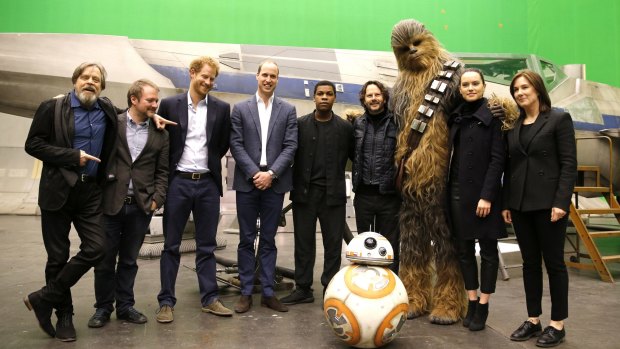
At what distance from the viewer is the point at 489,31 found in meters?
8.04

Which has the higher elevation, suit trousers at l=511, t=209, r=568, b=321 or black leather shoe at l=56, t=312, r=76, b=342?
suit trousers at l=511, t=209, r=568, b=321

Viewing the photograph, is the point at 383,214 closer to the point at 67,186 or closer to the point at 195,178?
the point at 195,178

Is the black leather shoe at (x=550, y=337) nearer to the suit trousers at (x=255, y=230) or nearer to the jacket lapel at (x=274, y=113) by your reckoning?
the suit trousers at (x=255, y=230)

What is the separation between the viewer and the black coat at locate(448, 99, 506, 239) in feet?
9.45

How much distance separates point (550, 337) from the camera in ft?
8.92

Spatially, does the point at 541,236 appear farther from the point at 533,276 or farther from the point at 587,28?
the point at 587,28

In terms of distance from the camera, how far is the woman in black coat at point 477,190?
9.46 ft

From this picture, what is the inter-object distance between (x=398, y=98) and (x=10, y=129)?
7725 mm

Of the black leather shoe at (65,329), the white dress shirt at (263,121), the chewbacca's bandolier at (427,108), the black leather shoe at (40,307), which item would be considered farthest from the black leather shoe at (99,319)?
the chewbacca's bandolier at (427,108)

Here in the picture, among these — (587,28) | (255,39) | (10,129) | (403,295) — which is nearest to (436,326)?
(403,295)

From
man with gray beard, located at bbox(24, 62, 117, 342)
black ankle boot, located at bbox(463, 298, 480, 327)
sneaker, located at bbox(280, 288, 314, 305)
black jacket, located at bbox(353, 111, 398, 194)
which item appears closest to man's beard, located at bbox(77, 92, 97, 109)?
man with gray beard, located at bbox(24, 62, 117, 342)

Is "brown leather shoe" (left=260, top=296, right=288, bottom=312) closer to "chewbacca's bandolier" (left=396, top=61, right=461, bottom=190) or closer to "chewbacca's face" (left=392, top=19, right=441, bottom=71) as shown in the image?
"chewbacca's bandolier" (left=396, top=61, right=461, bottom=190)

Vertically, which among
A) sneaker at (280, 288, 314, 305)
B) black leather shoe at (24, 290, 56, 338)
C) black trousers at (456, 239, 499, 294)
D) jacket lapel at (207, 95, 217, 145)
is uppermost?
jacket lapel at (207, 95, 217, 145)

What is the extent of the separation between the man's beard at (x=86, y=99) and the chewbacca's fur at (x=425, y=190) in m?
1.89
